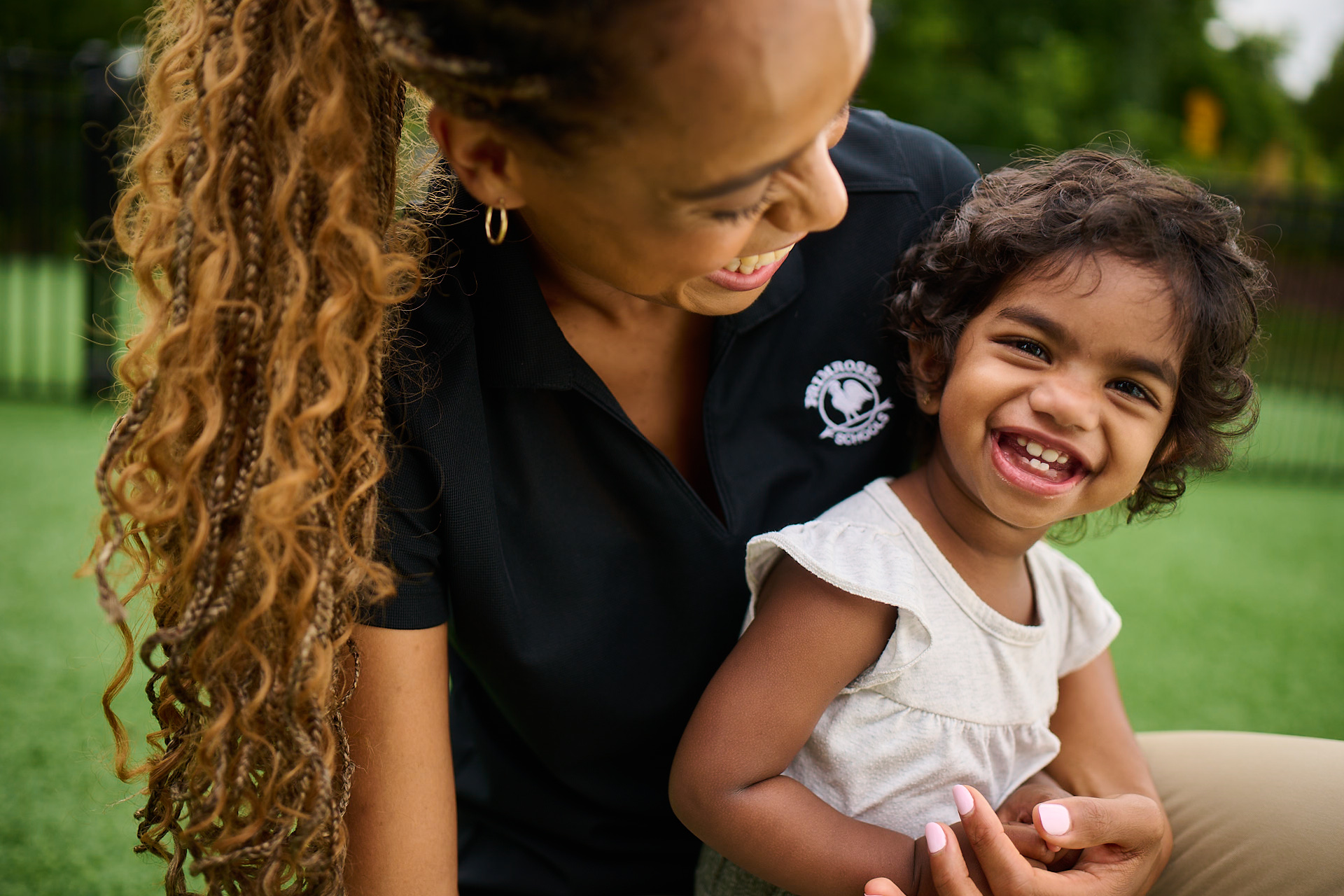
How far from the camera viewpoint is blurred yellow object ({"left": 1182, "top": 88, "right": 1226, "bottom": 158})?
67.2 feet

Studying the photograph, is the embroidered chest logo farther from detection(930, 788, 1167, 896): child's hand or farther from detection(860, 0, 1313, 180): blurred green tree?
detection(860, 0, 1313, 180): blurred green tree

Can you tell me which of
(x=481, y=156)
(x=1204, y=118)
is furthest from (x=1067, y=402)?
(x=1204, y=118)

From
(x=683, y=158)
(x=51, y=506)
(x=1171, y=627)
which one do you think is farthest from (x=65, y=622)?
(x=1171, y=627)

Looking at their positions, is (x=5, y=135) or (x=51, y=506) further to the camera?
(x=5, y=135)

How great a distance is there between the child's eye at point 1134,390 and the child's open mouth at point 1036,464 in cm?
11

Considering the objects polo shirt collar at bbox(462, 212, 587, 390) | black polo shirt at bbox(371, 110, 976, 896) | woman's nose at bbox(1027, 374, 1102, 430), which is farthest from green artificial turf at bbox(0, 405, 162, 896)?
woman's nose at bbox(1027, 374, 1102, 430)

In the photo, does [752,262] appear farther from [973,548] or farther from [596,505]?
[973,548]

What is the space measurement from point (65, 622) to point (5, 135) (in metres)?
7.29

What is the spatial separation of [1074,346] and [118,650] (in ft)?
7.23

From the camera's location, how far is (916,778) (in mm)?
1390

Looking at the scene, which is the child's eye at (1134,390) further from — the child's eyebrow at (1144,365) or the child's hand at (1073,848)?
the child's hand at (1073,848)

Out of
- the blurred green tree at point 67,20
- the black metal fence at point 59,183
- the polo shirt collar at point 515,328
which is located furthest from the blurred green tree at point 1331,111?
the polo shirt collar at point 515,328

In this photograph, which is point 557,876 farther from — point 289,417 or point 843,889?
point 289,417

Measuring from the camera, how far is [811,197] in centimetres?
120
